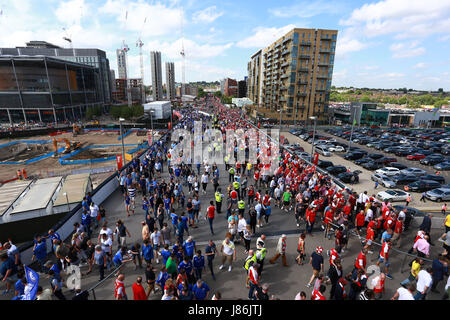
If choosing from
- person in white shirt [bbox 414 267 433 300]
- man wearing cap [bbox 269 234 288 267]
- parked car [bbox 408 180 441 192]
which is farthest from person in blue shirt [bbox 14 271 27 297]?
parked car [bbox 408 180 441 192]

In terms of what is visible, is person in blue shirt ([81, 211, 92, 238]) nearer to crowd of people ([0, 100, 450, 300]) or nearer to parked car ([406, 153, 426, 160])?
crowd of people ([0, 100, 450, 300])

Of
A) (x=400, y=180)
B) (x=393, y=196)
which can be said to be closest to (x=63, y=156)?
(x=393, y=196)

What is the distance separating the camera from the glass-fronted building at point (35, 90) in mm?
→ 61312

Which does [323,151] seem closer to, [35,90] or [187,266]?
[187,266]

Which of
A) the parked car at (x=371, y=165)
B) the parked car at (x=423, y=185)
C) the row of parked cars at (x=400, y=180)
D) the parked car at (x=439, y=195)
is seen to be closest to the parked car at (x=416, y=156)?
the row of parked cars at (x=400, y=180)

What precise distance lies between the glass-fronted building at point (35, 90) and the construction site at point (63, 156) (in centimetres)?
2276

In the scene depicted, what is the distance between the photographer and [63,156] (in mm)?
33406

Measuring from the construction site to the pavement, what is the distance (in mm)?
13744

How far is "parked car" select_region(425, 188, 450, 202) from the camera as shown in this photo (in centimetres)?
1749

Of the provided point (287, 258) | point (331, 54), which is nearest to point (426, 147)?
point (331, 54)

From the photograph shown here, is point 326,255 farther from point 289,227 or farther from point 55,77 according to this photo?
point 55,77

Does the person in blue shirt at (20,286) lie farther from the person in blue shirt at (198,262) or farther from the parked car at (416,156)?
the parked car at (416,156)

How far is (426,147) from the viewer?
36.1 meters

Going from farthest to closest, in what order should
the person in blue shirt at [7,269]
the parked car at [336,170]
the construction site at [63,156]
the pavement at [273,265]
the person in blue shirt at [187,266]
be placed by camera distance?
1. the construction site at [63,156]
2. the parked car at [336,170]
3. the pavement at [273,265]
4. the person in blue shirt at [7,269]
5. the person in blue shirt at [187,266]
